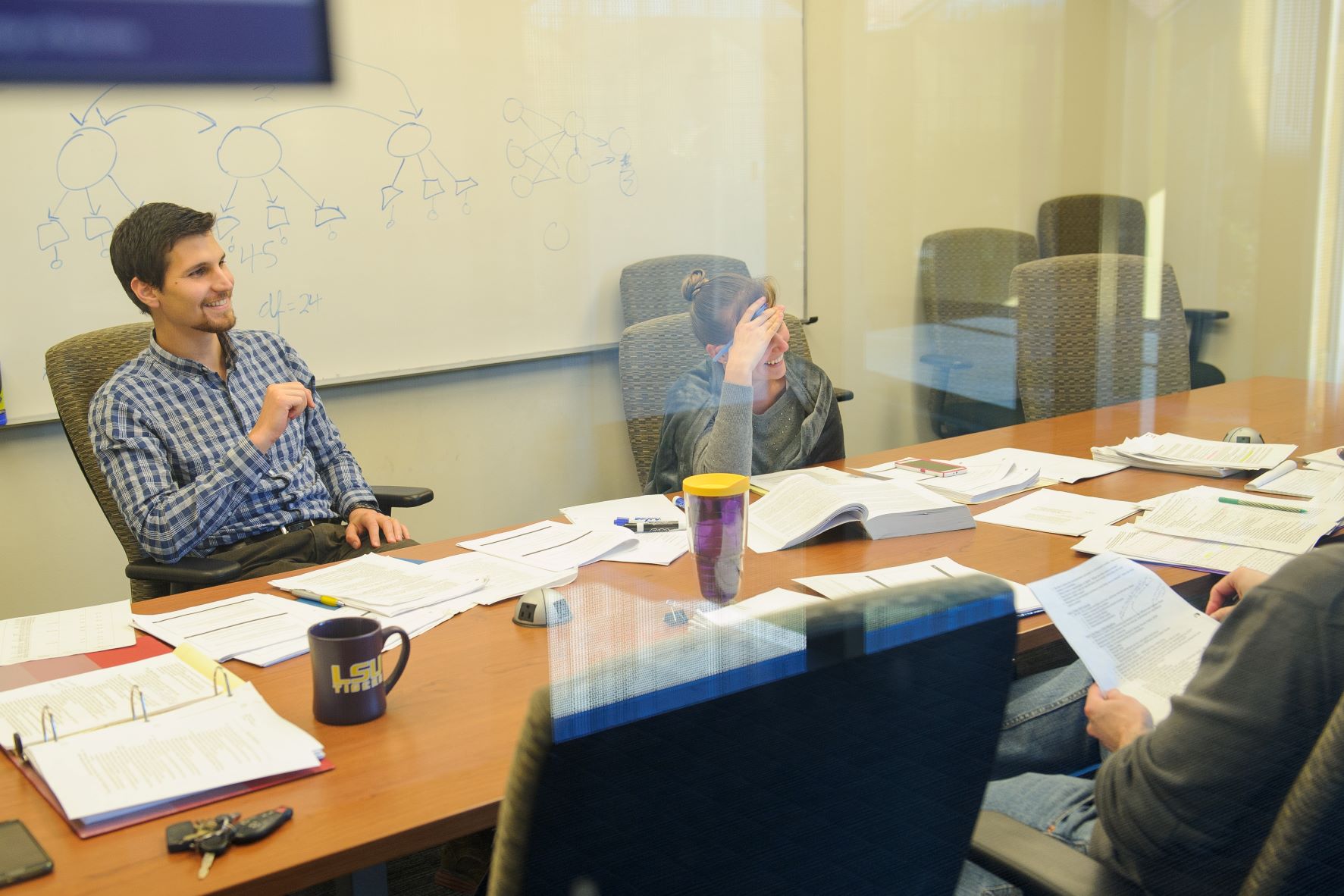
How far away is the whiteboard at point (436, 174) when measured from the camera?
8.07ft

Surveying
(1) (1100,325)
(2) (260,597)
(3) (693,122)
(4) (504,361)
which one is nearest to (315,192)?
(4) (504,361)

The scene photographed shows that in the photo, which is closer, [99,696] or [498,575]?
[99,696]

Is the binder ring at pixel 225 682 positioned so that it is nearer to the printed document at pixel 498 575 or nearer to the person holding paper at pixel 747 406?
the printed document at pixel 498 575

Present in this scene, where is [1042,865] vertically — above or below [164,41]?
below

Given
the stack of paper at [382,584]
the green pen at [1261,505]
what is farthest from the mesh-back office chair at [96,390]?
the green pen at [1261,505]

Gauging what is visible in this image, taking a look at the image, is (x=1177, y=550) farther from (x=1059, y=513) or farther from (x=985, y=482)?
(x=985, y=482)

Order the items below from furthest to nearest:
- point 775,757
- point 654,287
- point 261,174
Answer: point 654,287
point 261,174
point 775,757

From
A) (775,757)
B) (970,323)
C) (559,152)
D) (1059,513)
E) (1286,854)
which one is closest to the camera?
(775,757)

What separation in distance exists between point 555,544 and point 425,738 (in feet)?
2.05

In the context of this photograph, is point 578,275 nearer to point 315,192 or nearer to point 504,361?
point 504,361

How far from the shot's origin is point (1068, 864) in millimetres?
916

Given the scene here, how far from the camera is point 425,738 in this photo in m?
1.06

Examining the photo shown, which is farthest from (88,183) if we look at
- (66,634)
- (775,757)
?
(775,757)

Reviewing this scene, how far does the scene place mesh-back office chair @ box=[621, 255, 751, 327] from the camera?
3270 millimetres
